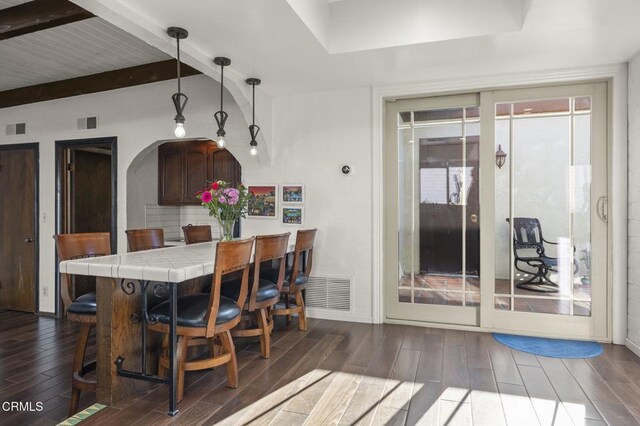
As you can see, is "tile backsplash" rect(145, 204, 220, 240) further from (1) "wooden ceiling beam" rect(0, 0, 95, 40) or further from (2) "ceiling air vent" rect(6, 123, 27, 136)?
(1) "wooden ceiling beam" rect(0, 0, 95, 40)

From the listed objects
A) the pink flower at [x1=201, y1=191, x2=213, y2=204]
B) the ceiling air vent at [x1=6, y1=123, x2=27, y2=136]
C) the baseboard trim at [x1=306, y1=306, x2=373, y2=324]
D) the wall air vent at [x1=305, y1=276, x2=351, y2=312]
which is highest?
the ceiling air vent at [x1=6, y1=123, x2=27, y2=136]

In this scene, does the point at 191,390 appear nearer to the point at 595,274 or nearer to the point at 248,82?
the point at 248,82

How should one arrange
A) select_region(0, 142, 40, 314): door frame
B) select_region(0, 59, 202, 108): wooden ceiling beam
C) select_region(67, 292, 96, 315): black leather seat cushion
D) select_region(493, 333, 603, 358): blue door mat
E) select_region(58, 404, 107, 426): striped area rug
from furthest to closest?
select_region(0, 142, 40, 314): door frame, select_region(0, 59, 202, 108): wooden ceiling beam, select_region(493, 333, 603, 358): blue door mat, select_region(67, 292, 96, 315): black leather seat cushion, select_region(58, 404, 107, 426): striped area rug

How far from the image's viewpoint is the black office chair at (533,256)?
3631 mm

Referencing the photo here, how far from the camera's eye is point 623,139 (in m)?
3.32

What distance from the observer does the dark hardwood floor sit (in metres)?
2.16

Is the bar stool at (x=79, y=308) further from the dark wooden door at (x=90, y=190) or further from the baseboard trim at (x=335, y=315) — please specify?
the dark wooden door at (x=90, y=190)

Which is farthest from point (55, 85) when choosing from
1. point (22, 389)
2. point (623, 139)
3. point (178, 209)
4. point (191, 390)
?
point (623, 139)

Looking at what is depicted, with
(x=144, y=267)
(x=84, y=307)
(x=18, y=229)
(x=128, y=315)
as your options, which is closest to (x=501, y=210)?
(x=144, y=267)

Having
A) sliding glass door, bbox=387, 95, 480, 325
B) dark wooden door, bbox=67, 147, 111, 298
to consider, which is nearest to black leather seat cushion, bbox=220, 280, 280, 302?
sliding glass door, bbox=387, 95, 480, 325

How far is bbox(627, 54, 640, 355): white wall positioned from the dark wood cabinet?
3.85 m

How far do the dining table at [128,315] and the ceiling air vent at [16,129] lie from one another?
12.1ft

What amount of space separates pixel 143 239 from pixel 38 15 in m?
1.79

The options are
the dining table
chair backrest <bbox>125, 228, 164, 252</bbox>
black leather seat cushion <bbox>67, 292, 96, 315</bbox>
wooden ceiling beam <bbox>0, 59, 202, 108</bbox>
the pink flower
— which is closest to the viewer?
the dining table
